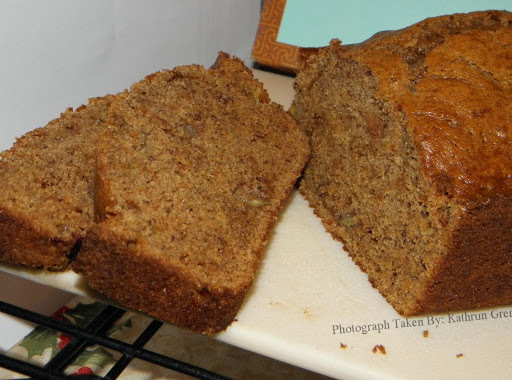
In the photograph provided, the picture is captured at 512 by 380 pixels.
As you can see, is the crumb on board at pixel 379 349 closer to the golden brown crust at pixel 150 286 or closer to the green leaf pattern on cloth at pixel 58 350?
the golden brown crust at pixel 150 286

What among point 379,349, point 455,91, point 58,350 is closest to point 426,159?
point 455,91

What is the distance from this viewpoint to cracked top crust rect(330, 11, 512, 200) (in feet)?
5.71

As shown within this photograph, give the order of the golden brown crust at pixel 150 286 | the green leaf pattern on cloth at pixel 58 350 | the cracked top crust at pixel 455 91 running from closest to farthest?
1. the golden brown crust at pixel 150 286
2. the cracked top crust at pixel 455 91
3. the green leaf pattern on cloth at pixel 58 350

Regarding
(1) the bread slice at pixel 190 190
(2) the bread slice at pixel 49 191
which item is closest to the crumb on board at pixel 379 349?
(1) the bread slice at pixel 190 190

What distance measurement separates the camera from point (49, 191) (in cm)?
187

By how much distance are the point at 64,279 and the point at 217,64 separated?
1155 mm

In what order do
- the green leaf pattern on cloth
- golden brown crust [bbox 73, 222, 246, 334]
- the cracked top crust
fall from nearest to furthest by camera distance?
golden brown crust [bbox 73, 222, 246, 334] → the cracked top crust → the green leaf pattern on cloth

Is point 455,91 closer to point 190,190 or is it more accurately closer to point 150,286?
point 190,190

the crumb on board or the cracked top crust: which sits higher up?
the cracked top crust

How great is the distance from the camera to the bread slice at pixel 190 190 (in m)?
1.64

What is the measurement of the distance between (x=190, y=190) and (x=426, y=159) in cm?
78

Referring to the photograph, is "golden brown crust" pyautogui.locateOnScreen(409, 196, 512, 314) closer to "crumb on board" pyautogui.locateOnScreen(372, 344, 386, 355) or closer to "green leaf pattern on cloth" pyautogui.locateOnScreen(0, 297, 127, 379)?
"crumb on board" pyautogui.locateOnScreen(372, 344, 386, 355)

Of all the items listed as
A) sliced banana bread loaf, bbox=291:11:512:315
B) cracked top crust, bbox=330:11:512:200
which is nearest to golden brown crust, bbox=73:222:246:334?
sliced banana bread loaf, bbox=291:11:512:315

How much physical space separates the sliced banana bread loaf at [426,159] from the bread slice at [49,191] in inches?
38.7
